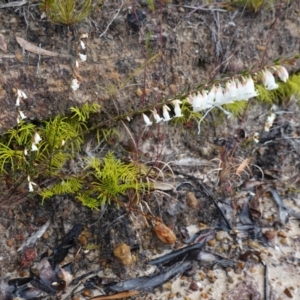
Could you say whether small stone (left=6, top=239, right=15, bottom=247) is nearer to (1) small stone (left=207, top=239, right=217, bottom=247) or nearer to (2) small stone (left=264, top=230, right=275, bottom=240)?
(1) small stone (left=207, top=239, right=217, bottom=247)

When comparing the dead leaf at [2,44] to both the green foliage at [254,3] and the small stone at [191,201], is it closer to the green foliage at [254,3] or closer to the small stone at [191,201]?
the small stone at [191,201]

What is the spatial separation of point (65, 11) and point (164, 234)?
1627 millimetres

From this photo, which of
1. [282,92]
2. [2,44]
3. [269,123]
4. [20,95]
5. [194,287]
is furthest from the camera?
[282,92]

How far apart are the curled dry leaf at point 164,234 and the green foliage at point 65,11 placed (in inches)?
59.9

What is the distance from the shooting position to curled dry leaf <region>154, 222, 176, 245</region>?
9.53 ft

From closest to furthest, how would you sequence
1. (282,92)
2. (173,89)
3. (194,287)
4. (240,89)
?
(240,89), (194,287), (173,89), (282,92)

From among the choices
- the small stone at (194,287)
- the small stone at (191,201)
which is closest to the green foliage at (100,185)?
the small stone at (191,201)

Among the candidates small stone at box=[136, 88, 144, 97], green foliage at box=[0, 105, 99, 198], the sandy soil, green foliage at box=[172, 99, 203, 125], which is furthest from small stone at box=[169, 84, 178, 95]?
green foliage at box=[0, 105, 99, 198]

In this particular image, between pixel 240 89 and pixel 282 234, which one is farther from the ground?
pixel 240 89

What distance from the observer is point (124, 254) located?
278 centimetres

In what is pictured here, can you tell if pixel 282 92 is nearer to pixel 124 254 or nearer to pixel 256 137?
pixel 256 137

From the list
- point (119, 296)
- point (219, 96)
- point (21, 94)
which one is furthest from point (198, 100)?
point (119, 296)

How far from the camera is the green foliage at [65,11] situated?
113 inches

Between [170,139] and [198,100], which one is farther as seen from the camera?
[170,139]
